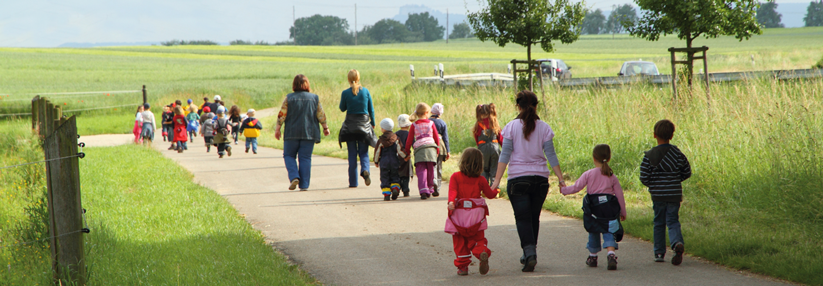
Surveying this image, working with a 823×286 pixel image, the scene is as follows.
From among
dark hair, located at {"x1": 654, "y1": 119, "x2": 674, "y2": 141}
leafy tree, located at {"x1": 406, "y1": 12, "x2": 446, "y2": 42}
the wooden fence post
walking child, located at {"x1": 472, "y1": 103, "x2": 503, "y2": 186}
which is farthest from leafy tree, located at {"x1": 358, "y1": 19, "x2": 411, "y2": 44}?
the wooden fence post

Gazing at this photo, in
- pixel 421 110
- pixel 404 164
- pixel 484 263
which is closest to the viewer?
pixel 484 263

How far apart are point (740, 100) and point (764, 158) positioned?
8.33 feet

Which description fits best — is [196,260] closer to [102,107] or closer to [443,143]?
[443,143]

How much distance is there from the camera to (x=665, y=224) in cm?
569

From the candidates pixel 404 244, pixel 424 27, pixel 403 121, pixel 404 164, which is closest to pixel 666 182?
pixel 404 244

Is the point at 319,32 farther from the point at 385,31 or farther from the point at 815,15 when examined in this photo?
the point at 815,15

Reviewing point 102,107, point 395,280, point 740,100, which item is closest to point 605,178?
point 395,280

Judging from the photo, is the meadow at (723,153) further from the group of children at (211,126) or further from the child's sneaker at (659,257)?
the group of children at (211,126)

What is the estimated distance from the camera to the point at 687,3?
37.6 ft

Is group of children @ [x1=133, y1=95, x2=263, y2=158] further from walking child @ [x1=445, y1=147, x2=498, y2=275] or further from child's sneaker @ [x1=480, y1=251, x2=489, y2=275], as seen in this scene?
child's sneaker @ [x1=480, y1=251, x2=489, y2=275]

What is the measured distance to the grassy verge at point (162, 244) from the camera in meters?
5.45

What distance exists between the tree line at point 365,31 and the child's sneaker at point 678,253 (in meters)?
149

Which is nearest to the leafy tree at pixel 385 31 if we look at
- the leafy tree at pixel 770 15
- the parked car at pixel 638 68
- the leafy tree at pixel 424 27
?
the leafy tree at pixel 424 27

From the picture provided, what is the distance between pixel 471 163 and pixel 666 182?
171 centimetres
